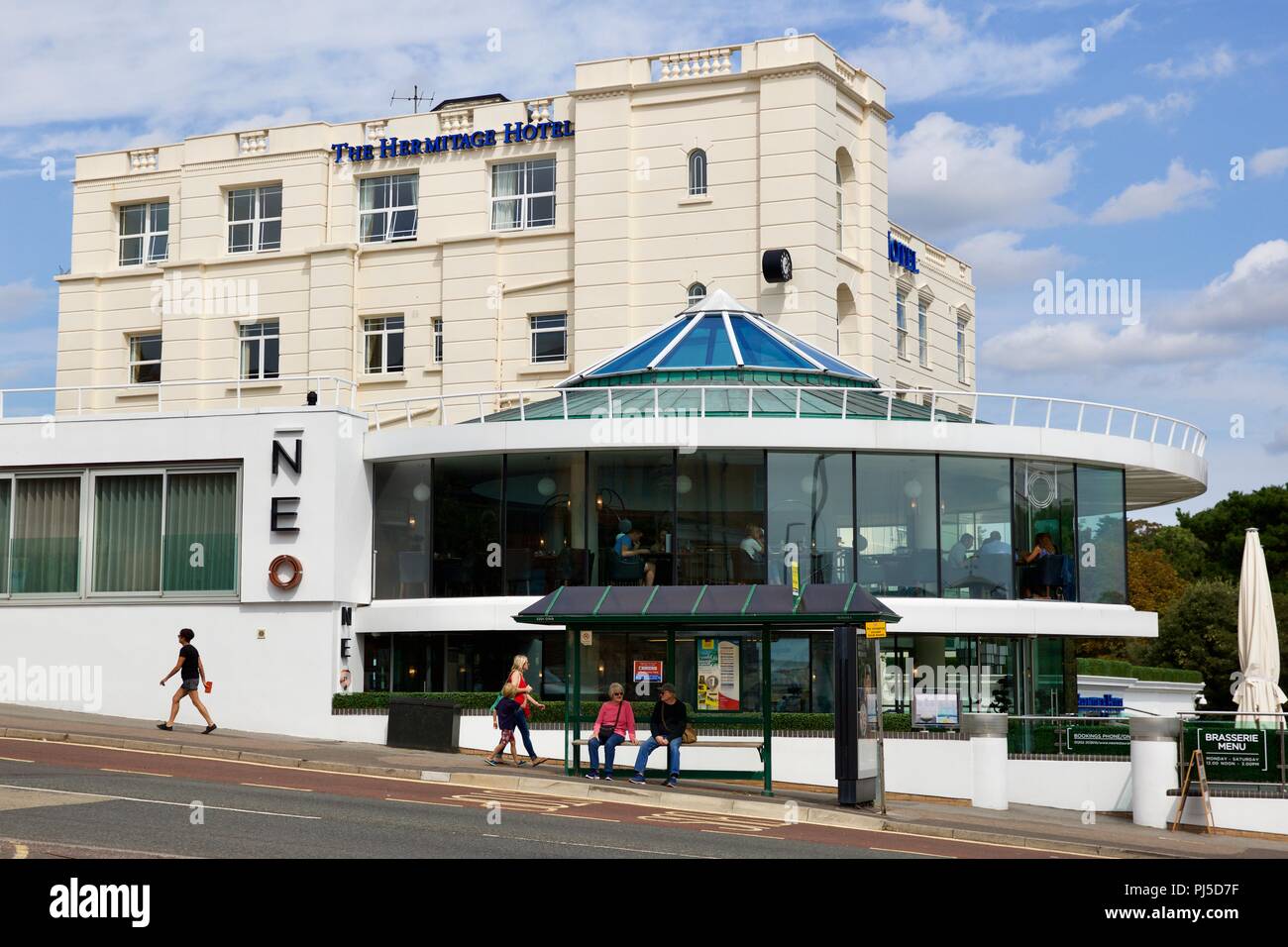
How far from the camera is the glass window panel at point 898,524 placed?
32781mm

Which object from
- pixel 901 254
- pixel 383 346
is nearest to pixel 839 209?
pixel 901 254

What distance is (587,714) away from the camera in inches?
1195

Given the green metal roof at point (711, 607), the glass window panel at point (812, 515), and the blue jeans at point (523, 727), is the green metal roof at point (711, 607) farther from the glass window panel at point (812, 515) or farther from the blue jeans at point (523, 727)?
the glass window panel at point (812, 515)

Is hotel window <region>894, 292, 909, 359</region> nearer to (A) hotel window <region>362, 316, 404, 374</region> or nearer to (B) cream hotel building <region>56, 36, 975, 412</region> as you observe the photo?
(B) cream hotel building <region>56, 36, 975, 412</region>

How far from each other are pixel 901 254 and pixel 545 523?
80.3 ft

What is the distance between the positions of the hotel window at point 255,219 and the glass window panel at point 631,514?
24722 mm

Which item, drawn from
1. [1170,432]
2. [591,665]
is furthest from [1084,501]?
[591,665]

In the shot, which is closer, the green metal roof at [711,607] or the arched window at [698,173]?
the green metal roof at [711,607]

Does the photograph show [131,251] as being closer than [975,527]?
No

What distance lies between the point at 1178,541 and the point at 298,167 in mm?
57577

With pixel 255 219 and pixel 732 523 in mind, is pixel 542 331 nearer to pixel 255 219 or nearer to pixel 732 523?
pixel 255 219

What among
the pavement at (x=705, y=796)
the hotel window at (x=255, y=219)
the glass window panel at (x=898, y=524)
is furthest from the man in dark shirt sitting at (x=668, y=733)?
the hotel window at (x=255, y=219)

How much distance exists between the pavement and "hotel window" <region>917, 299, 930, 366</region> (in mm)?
29657

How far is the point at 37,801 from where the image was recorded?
60.9 ft
